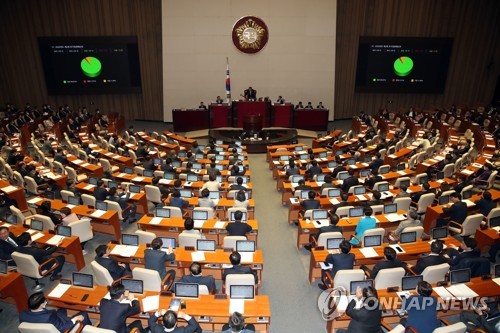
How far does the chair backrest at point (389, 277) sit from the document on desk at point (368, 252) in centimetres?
102

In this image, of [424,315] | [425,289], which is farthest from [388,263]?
[424,315]

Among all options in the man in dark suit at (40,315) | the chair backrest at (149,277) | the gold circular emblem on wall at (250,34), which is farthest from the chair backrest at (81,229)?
Answer: the gold circular emblem on wall at (250,34)

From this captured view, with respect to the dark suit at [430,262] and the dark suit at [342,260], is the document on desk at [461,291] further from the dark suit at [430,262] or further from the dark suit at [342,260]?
the dark suit at [342,260]

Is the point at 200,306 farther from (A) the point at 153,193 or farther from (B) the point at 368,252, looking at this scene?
(A) the point at 153,193

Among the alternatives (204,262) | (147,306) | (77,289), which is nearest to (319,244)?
(204,262)

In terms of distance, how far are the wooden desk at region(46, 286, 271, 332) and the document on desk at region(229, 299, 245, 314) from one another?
54mm

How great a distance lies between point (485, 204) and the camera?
9.80 metres

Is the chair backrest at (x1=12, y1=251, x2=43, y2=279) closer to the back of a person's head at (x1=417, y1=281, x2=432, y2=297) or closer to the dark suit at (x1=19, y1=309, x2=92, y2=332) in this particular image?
the dark suit at (x1=19, y1=309, x2=92, y2=332)

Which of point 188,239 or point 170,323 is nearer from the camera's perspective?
point 170,323

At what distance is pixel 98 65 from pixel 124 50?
194 centimetres

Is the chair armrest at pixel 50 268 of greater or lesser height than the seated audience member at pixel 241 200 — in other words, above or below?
below

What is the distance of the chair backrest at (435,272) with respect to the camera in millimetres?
6684

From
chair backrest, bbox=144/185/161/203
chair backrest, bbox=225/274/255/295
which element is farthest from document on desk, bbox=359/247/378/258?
chair backrest, bbox=144/185/161/203

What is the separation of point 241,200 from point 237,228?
1.45m
